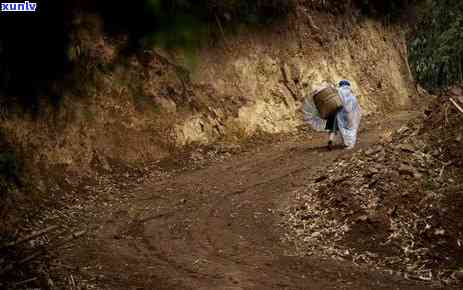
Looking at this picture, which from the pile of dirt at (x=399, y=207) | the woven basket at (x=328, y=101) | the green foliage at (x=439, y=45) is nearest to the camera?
the pile of dirt at (x=399, y=207)

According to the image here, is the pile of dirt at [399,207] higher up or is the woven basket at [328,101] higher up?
the woven basket at [328,101]

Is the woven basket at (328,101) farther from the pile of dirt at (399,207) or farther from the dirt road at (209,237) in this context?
the pile of dirt at (399,207)

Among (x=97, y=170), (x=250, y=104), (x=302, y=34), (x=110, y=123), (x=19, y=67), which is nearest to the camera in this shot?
(x=19, y=67)

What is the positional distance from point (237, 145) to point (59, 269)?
793 cm

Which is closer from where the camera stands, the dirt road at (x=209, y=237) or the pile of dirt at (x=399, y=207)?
the dirt road at (x=209, y=237)

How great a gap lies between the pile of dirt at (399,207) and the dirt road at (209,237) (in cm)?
33

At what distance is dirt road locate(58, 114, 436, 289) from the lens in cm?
594

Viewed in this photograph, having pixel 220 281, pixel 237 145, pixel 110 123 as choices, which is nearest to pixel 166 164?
pixel 110 123

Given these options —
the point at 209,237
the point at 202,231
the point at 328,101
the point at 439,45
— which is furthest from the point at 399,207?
the point at 439,45

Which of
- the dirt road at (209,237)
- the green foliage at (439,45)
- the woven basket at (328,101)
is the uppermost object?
the green foliage at (439,45)

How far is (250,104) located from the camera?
1439 cm

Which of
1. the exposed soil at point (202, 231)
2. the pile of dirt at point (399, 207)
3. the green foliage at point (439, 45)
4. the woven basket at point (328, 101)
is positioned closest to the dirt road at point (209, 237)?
the exposed soil at point (202, 231)

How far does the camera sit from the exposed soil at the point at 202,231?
233 inches

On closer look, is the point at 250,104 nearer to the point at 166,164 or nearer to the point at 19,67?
the point at 166,164
